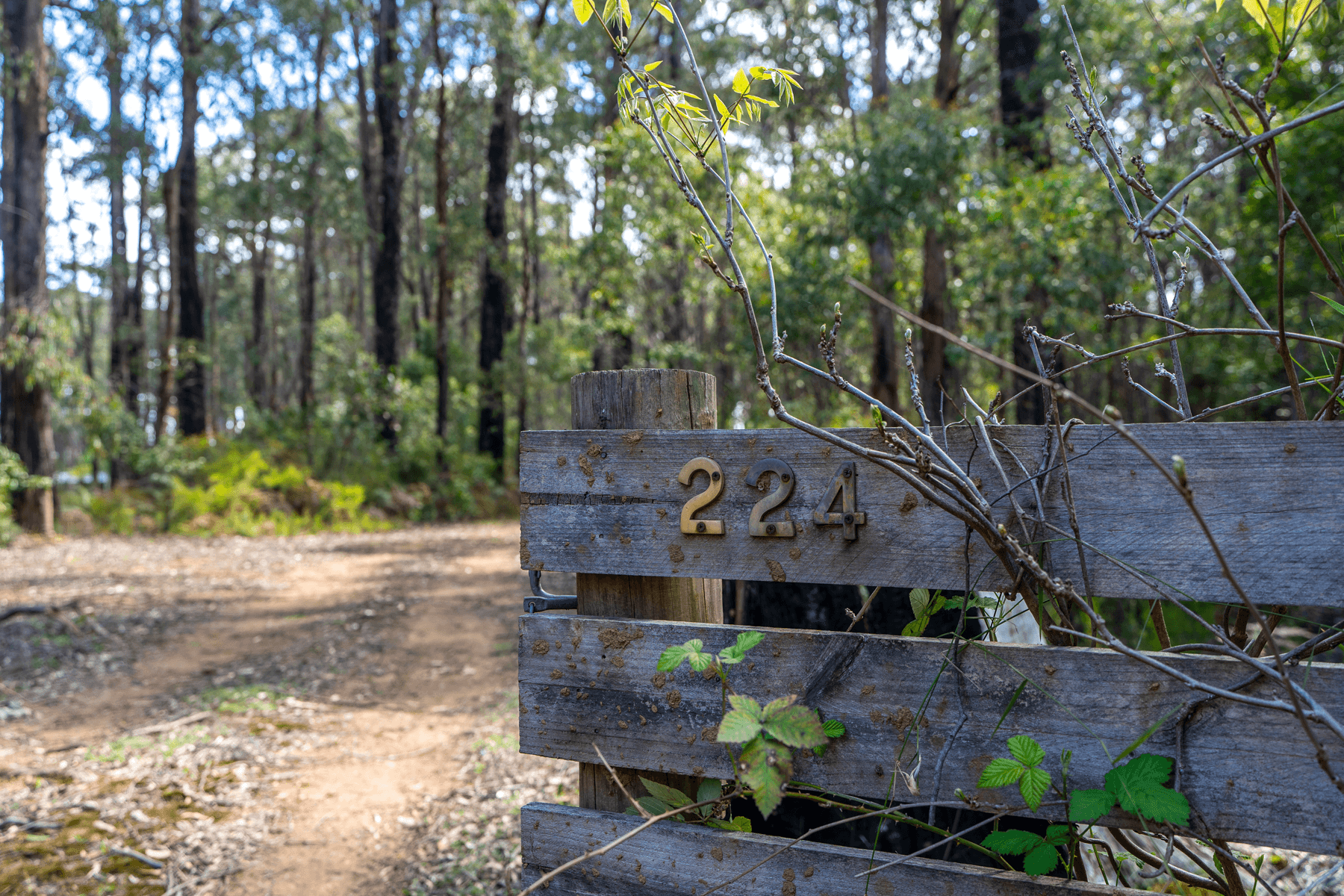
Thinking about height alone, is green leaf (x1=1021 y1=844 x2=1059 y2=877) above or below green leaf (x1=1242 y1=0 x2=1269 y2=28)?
below

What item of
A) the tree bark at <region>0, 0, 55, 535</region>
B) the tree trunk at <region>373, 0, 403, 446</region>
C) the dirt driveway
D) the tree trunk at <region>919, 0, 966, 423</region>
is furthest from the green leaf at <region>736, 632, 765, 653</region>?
the tree trunk at <region>373, 0, 403, 446</region>

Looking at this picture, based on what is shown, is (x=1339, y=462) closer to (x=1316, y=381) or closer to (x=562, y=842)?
(x=1316, y=381)

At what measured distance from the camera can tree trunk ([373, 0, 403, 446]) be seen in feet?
57.9

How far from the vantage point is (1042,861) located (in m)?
1.39

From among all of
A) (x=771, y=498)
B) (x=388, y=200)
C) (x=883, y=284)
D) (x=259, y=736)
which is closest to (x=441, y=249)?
(x=388, y=200)

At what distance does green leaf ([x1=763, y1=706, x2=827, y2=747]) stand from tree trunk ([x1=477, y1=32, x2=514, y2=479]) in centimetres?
1655

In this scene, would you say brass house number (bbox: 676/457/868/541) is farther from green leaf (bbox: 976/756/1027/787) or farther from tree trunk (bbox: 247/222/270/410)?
tree trunk (bbox: 247/222/270/410)

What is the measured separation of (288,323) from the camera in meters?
42.9

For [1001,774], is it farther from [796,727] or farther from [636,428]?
[636,428]

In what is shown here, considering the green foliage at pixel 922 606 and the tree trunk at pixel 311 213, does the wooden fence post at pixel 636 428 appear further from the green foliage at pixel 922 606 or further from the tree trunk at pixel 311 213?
the tree trunk at pixel 311 213

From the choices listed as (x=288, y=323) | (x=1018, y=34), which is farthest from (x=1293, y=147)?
(x=288, y=323)

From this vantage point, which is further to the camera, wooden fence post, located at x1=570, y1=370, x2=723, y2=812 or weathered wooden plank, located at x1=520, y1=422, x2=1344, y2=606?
wooden fence post, located at x1=570, y1=370, x2=723, y2=812

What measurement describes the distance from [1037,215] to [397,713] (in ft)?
24.2

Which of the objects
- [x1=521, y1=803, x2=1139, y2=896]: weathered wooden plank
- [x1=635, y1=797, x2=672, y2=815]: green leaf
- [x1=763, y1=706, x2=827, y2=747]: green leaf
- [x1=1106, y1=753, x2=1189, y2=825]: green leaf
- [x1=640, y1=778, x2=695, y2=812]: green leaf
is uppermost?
[x1=763, y1=706, x2=827, y2=747]: green leaf
